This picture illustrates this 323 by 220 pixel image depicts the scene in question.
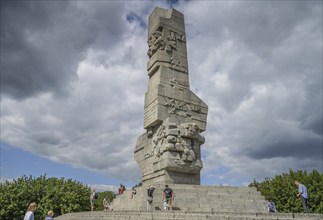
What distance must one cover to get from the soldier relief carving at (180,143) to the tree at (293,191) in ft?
33.8

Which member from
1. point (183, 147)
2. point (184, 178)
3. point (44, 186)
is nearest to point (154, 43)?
point (183, 147)

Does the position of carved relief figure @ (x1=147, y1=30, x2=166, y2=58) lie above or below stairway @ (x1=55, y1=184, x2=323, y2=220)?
above

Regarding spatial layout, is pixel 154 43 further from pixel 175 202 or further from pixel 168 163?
pixel 175 202

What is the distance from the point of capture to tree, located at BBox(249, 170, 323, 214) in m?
23.1

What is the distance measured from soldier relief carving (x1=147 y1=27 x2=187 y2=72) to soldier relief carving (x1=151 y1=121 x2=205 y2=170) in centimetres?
451

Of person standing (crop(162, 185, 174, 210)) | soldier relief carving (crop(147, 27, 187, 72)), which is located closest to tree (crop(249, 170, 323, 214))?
soldier relief carving (crop(147, 27, 187, 72))

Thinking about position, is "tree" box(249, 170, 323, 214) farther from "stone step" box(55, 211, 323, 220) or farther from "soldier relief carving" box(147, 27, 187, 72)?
"stone step" box(55, 211, 323, 220)

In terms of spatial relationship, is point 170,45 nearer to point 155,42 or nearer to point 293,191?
point 155,42

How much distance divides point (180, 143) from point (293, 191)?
12.3 metres

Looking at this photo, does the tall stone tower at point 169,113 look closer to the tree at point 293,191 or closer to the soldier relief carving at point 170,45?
the soldier relief carving at point 170,45

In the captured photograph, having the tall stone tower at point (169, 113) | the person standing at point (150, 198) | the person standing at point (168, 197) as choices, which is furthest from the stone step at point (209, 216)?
the tall stone tower at point (169, 113)

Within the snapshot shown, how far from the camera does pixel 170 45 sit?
2061 centimetres

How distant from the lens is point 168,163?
17062mm

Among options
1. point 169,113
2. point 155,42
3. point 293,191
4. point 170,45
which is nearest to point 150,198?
point 169,113
